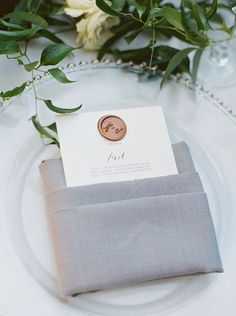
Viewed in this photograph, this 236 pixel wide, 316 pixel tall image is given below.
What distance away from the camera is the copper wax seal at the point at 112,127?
2.15 feet

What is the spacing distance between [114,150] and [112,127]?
0.10 feet

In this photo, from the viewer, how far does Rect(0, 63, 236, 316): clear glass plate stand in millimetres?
574

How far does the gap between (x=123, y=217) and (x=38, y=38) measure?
0.31 m

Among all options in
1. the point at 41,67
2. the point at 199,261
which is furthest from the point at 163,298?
the point at 41,67

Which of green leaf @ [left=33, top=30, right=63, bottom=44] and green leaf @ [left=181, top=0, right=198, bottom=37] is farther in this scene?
green leaf @ [left=33, top=30, right=63, bottom=44]

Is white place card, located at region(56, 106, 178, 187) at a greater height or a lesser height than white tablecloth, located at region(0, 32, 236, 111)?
lesser

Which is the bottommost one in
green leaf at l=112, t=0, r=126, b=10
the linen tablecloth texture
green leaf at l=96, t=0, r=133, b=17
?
the linen tablecloth texture

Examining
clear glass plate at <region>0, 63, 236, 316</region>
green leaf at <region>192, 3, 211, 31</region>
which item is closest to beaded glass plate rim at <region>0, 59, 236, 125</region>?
clear glass plate at <region>0, 63, 236, 316</region>

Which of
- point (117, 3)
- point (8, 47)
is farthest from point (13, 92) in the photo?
point (117, 3)

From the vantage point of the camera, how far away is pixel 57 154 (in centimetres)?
66

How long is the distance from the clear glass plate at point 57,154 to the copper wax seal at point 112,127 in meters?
0.04

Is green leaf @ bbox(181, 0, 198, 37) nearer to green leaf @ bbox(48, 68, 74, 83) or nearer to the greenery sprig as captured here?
the greenery sprig

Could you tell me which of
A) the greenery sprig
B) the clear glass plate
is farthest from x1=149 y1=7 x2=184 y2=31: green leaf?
the clear glass plate

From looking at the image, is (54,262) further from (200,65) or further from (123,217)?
(200,65)
